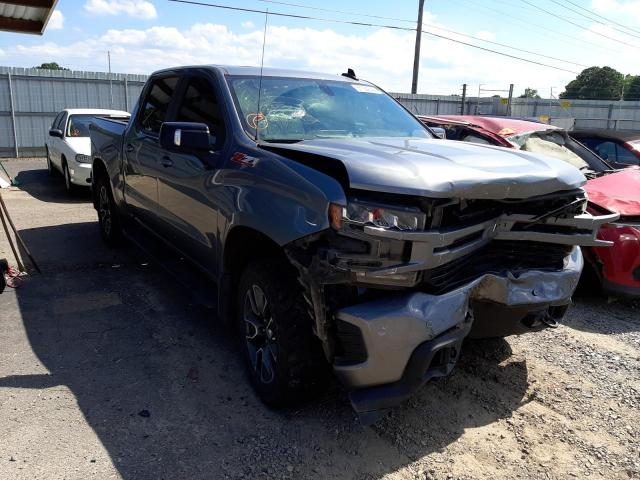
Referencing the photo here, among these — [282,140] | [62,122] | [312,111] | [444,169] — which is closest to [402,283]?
[444,169]

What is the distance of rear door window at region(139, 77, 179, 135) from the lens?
485 cm

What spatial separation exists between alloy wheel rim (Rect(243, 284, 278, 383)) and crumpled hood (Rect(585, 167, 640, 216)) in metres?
3.33

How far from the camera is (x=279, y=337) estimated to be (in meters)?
2.96

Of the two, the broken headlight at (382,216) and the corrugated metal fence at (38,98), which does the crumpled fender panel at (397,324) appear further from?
the corrugated metal fence at (38,98)

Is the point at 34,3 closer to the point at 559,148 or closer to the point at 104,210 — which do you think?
the point at 104,210

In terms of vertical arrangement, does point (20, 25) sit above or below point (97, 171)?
above

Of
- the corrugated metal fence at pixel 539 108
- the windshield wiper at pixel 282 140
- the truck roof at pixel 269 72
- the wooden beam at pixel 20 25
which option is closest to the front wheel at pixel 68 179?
the wooden beam at pixel 20 25

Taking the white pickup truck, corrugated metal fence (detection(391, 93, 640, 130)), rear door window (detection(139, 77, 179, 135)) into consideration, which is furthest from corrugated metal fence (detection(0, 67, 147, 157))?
rear door window (detection(139, 77, 179, 135))

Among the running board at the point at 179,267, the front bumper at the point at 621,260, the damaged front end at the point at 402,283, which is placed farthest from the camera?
the front bumper at the point at 621,260

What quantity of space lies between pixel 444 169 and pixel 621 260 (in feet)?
9.81

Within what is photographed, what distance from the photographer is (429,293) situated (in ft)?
8.71

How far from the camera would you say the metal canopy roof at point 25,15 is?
23.4ft

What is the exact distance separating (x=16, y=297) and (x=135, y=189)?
148cm

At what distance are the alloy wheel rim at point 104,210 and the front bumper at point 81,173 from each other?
11.8 ft
